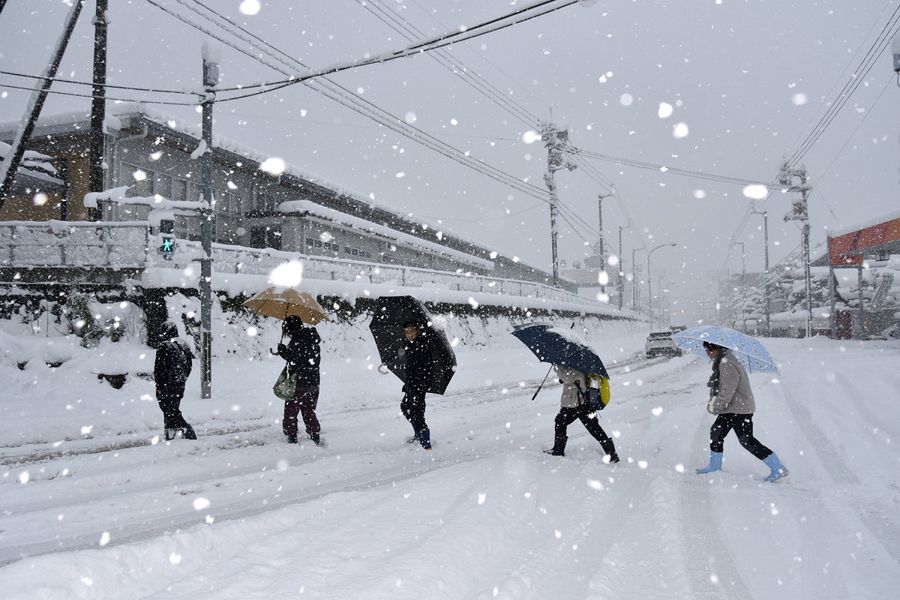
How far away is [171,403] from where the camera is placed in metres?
7.45

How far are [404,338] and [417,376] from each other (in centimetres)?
72

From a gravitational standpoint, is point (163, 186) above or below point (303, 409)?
above

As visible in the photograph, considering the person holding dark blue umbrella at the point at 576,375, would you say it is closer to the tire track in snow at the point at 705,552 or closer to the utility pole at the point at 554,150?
the tire track in snow at the point at 705,552

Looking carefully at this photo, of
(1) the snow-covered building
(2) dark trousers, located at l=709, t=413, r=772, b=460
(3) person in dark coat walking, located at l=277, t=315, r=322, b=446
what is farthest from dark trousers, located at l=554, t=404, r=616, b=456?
(1) the snow-covered building

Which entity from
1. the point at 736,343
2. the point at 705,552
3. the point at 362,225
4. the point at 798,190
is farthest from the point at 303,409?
the point at 798,190

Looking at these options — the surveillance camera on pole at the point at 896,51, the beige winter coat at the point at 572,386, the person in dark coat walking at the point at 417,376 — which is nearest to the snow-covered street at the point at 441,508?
the person in dark coat walking at the point at 417,376

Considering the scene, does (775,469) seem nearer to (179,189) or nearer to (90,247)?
(90,247)

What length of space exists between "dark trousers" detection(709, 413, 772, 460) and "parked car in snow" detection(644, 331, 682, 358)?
22130 millimetres

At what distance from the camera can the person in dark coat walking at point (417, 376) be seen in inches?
283

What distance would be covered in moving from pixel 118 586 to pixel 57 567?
0.41 m

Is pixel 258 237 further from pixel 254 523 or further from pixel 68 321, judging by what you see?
pixel 254 523

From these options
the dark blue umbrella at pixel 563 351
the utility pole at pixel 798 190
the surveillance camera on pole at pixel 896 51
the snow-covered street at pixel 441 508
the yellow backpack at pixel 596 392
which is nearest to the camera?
the snow-covered street at pixel 441 508

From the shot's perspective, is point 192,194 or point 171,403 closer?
point 171,403

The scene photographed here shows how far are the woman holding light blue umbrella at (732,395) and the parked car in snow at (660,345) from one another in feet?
71.6
